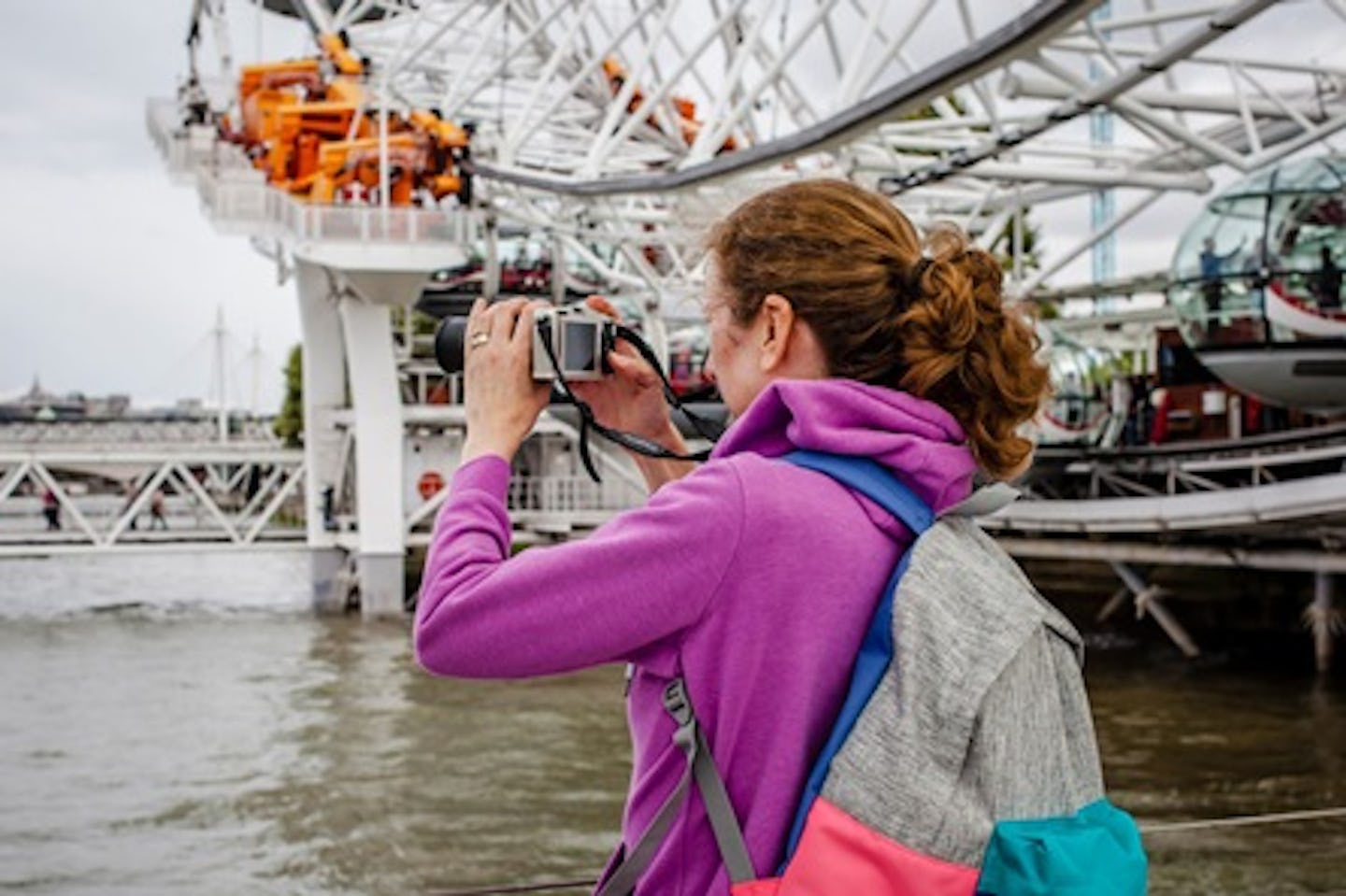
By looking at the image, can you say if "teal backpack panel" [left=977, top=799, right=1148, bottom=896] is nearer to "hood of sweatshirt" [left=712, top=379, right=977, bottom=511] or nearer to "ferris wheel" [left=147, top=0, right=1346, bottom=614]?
"hood of sweatshirt" [left=712, top=379, right=977, bottom=511]

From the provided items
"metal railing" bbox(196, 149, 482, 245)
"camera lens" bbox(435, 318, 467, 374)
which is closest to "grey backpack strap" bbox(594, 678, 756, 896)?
"camera lens" bbox(435, 318, 467, 374)

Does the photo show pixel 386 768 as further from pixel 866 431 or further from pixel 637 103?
pixel 637 103

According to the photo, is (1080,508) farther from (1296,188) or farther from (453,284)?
(453,284)

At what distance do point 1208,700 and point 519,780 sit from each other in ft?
29.2

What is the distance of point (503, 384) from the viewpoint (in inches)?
98.7

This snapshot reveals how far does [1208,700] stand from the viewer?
22.0 meters

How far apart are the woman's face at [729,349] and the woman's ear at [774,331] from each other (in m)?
0.02

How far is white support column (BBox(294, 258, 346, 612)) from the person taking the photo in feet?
122

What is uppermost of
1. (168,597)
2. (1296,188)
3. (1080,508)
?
(1296,188)

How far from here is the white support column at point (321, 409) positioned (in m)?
37.1

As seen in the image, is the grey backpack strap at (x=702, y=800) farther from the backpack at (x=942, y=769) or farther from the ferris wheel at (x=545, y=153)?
the ferris wheel at (x=545, y=153)

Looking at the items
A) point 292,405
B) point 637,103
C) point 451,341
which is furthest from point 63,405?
point 451,341

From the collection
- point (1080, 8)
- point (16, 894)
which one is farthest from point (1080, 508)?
point (16, 894)

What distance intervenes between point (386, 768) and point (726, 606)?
661 inches
